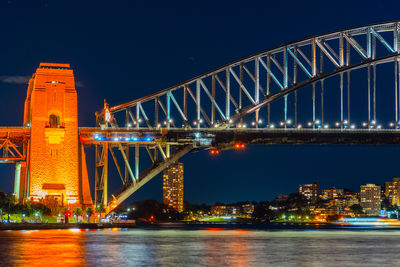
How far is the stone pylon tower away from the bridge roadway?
2.55 m

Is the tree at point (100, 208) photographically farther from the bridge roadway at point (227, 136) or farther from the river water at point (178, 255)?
the river water at point (178, 255)

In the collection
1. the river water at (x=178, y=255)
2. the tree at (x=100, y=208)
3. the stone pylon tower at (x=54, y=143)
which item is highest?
the stone pylon tower at (x=54, y=143)

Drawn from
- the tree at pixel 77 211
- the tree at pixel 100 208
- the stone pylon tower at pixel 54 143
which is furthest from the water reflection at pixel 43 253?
the tree at pixel 100 208

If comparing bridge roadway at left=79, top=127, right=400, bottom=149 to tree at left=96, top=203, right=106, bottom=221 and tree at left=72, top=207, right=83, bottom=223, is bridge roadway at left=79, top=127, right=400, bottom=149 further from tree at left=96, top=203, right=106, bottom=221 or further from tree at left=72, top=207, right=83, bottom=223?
tree at left=72, top=207, right=83, bottom=223

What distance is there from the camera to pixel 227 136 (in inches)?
3046

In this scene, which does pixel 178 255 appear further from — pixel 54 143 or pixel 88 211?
pixel 54 143

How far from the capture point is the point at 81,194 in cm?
7712

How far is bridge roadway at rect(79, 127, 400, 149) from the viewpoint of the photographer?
2977 inches

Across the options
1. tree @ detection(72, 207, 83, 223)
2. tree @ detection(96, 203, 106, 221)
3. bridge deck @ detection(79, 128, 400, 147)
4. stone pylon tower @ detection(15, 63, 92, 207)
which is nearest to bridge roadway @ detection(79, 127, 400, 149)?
bridge deck @ detection(79, 128, 400, 147)

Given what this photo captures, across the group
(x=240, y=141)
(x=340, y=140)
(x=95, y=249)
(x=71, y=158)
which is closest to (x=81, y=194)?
(x=71, y=158)

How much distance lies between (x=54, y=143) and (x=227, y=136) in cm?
1744

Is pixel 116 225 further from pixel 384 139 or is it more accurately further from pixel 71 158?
pixel 384 139

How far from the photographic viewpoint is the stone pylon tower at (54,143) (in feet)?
241

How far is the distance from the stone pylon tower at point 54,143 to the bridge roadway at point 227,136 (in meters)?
2.55
